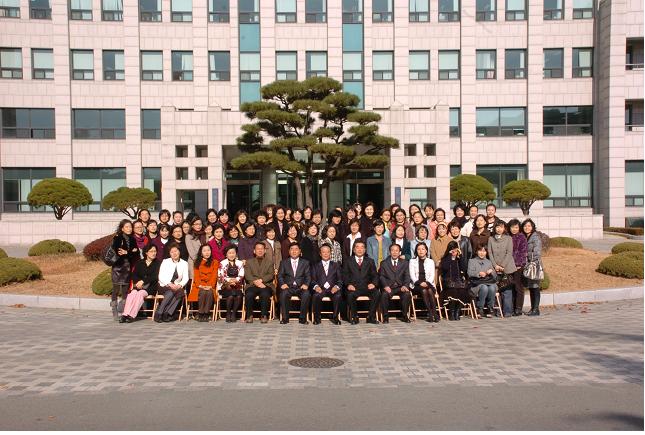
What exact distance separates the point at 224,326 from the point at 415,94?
30.5 metres

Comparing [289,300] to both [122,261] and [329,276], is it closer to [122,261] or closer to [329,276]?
[329,276]

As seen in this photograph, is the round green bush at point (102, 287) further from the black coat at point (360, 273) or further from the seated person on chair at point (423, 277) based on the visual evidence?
the seated person on chair at point (423, 277)

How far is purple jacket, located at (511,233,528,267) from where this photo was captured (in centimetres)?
1216

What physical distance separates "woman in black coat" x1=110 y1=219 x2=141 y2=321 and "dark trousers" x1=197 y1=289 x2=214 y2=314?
1510 millimetres

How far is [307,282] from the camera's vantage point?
11.5 metres

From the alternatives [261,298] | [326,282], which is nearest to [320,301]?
[326,282]

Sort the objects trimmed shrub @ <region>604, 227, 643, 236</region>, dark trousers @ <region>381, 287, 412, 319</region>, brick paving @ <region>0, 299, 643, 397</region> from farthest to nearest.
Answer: trimmed shrub @ <region>604, 227, 643, 236</region> < dark trousers @ <region>381, 287, 412, 319</region> < brick paving @ <region>0, 299, 643, 397</region>

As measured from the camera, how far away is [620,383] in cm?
701

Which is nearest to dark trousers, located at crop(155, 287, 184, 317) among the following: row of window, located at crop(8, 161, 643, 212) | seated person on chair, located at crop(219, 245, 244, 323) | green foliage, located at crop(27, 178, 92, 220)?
seated person on chair, located at crop(219, 245, 244, 323)

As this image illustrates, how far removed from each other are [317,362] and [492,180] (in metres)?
33.8

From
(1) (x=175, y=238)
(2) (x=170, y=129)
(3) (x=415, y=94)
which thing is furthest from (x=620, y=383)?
(3) (x=415, y=94)

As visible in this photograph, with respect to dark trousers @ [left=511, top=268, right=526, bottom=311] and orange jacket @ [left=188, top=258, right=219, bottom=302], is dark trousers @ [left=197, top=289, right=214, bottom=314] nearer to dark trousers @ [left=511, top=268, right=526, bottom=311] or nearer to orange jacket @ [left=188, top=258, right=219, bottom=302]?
orange jacket @ [left=188, top=258, right=219, bottom=302]

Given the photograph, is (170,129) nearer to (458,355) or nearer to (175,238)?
(175,238)

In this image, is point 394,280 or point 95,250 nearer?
point 394,280
